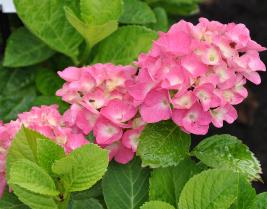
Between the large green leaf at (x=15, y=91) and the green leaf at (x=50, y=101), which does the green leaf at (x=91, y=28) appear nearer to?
the green leaf at (x=50, y=101)

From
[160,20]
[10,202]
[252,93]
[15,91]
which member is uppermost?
[10,202]

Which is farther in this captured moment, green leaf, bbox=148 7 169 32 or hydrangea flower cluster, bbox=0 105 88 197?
green leaf, bbox=148 7 169 32

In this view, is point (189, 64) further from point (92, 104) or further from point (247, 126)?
point (247, 126)

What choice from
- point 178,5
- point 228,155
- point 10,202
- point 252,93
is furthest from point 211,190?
point 252,93

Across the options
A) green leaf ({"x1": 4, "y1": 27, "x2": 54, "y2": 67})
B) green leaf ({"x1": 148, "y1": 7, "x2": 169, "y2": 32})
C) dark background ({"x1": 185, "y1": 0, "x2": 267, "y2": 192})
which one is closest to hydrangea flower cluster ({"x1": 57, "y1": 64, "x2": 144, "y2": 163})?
green leaf ({"x1": 4, "y1": 27, "x2": 54, "y2": 67})

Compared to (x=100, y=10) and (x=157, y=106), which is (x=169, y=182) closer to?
(x=157, y=106)

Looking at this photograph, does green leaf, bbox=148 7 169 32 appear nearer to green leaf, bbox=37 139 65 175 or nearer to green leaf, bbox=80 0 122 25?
green leaf, bbox=80 0 122 25

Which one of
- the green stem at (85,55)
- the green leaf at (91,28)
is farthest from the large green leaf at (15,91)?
the green leaf at (91,28)
